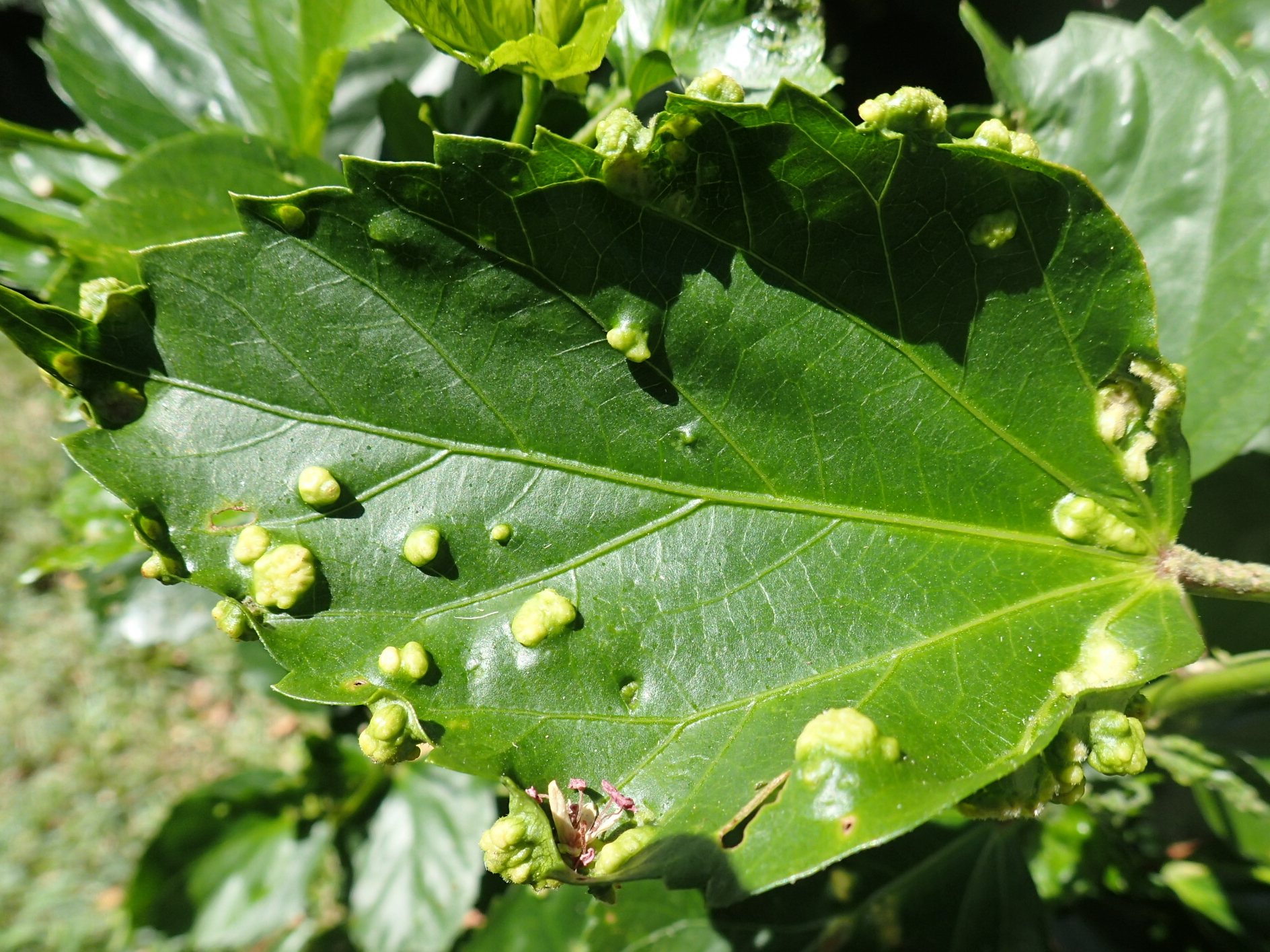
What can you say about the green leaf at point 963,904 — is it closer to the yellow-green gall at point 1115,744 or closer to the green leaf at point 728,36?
the yellow-green gall at point 1115,744

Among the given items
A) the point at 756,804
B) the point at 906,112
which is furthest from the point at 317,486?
the point at 906,112

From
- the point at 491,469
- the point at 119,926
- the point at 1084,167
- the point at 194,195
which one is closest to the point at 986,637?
the point at 491,469

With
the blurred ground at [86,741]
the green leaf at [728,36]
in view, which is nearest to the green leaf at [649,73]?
the green leaf at [728,36]

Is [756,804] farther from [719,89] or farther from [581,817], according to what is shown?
[719,89]

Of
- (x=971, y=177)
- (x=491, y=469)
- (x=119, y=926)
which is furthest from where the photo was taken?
(x=119, y=926)

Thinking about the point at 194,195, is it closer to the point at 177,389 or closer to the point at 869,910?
the point at 177,389

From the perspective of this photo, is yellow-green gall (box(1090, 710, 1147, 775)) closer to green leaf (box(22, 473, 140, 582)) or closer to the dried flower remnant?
the dried flower remnant
